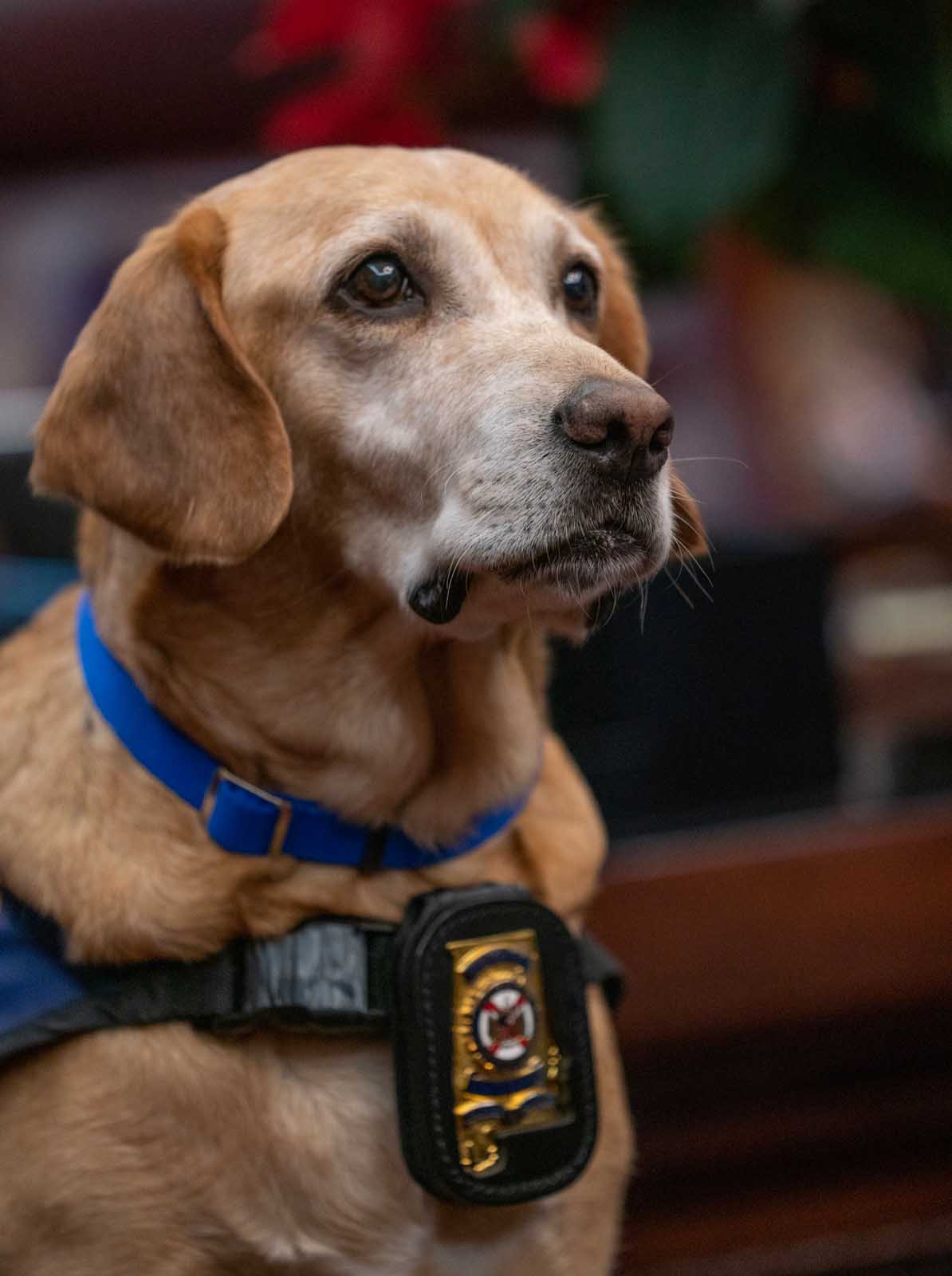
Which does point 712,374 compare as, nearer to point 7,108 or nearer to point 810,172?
point 810,172

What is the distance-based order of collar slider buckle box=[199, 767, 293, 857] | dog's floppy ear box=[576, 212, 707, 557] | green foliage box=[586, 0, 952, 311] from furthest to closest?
green foliage box=[586, 0, 952, 311]
dog's floppy ear box=[576, 212, 707, 557]
collar slider buckle box=[199, 767, 293, 857]

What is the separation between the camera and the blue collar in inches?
43.7

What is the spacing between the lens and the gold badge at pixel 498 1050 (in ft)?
3.56

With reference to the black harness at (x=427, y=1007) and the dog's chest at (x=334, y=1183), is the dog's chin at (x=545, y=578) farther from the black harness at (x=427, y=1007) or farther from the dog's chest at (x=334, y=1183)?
the dog's chest at (x=334, y=1183)

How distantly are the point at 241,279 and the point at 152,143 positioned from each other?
2.08 metres

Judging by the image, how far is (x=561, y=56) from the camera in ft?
5.53

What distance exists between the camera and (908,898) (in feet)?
6.30

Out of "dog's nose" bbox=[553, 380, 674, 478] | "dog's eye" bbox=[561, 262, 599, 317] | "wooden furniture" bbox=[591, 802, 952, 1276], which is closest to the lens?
"dog's nose" bbox=[553, 380, 674, 478]

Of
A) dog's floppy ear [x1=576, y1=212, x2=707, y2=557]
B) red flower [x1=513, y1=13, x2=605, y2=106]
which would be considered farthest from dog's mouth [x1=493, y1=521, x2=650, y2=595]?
red flower [x1=513, y1=13, x2=605, y2=106]

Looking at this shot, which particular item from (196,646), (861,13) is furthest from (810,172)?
(196,646)

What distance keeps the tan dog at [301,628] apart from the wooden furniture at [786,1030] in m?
0.63

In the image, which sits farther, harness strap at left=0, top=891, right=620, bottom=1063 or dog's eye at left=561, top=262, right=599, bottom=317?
dog's eye at left=561, top=262, right=599, bottom=317

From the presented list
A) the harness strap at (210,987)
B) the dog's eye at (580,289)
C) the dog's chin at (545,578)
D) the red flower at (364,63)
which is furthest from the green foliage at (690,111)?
the harness strap at (210,987)

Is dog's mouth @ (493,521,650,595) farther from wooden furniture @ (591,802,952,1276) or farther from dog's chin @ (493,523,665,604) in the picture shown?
wooden furniture @ (591,802,952,1276)
